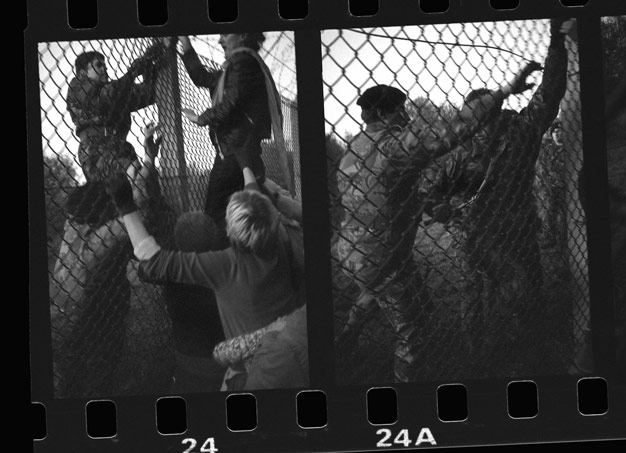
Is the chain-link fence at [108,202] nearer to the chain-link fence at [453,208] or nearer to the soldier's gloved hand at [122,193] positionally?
the soldier's gloved hand at [122,193]

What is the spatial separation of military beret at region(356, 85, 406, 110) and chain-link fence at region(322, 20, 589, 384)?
12mm

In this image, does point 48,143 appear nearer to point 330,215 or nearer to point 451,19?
point 330,215

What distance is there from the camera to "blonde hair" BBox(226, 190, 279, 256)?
5461mm

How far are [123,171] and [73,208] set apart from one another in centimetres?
25

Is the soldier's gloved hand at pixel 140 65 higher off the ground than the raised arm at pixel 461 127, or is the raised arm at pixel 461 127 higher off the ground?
the soldier's gloved hand at pixel 140 65

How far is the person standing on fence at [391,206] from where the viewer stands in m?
5.50

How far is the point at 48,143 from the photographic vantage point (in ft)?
18.1

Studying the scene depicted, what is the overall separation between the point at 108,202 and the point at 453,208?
4.45 ft

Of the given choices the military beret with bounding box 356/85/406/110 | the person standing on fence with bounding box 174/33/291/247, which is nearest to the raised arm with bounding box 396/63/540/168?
the military beret with bounding box 356/85/406/110

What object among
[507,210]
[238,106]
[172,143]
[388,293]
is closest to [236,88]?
[238,106]

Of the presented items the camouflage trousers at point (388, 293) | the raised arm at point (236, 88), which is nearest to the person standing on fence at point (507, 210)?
the camouflage trousers at point (388, 293)

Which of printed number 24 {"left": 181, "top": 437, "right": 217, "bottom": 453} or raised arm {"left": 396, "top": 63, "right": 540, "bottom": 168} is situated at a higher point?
raised arm {"left": 396, "top": 63, "right": 540, "bottom": 168}

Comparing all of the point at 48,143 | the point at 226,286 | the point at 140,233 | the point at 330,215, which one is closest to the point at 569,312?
the point at 330,215

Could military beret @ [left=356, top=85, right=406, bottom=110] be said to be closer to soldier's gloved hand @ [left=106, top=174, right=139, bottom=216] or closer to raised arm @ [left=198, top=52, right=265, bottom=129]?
raised arm @ [left=198, top=52, right=265, bottom=129]
